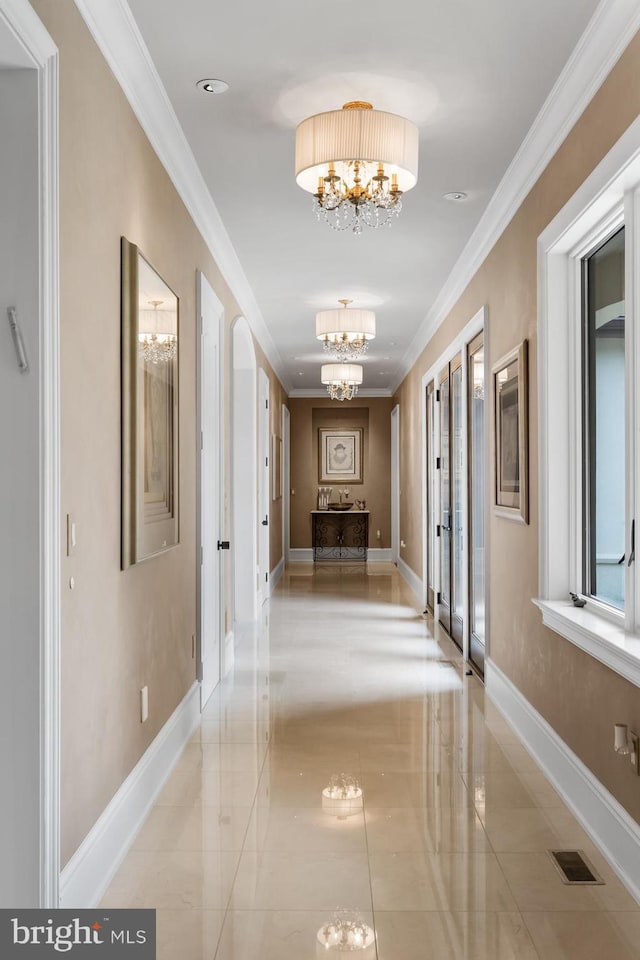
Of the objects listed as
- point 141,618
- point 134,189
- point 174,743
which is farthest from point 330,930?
point 134,189

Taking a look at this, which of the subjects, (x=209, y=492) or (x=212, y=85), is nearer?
(x=212, y=85)

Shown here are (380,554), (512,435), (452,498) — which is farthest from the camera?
(380,554)

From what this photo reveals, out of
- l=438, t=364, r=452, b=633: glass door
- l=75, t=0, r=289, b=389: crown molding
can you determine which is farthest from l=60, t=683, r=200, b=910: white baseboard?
l=438, t=364, r=452, b=633: glass door

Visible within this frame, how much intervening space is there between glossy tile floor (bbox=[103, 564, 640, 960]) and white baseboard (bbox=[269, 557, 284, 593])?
4.51 meters

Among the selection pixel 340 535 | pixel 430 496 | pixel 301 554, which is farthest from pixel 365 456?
pixel 430 496

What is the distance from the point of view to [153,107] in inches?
124

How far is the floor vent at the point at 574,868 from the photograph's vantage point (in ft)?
8.30

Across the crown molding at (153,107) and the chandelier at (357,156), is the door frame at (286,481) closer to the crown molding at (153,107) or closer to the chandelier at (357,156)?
the crown molding at (153,107)

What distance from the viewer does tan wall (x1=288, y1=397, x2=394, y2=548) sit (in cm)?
1330

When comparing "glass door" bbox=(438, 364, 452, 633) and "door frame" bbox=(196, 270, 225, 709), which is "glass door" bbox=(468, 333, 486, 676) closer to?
"glass door" bbox=(438, 364, 452, 633)

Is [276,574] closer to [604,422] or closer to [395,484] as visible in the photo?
[395,484]

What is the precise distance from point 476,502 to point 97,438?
341cm

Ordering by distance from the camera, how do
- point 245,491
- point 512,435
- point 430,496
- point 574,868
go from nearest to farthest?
point 574,868 → point 512,435 → point 245,491 → point 430,496

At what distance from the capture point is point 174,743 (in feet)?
12.0
